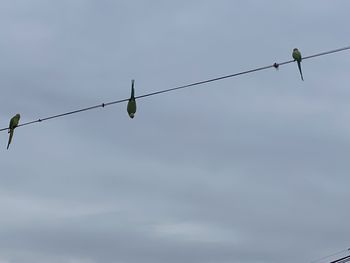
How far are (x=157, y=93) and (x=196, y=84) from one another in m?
0.79

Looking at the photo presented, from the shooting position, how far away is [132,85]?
50.5 ft

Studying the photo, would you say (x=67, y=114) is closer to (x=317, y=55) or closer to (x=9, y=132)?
(x=9, y=132)

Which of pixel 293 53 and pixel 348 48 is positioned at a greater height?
pixel 293 53

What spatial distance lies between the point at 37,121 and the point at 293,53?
220 inches

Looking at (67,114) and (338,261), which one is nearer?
(67,114)

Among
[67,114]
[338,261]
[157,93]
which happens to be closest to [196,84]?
[157,93]

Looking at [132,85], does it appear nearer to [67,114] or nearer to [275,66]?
[67,114]

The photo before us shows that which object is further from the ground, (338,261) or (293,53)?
(293,53)

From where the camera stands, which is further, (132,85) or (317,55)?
(132,85)

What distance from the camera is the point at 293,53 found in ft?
51.8

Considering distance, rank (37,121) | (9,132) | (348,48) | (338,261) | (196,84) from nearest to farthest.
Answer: (348,48), (196,84), (37,121), (9,132), (338,261)

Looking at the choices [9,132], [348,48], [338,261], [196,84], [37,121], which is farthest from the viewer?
[338,261]

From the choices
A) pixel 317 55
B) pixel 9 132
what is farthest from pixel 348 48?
pixel 9 132

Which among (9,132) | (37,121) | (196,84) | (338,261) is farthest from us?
(338,261)
